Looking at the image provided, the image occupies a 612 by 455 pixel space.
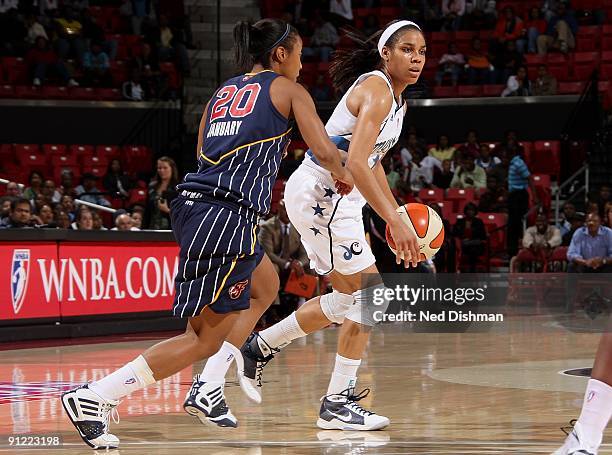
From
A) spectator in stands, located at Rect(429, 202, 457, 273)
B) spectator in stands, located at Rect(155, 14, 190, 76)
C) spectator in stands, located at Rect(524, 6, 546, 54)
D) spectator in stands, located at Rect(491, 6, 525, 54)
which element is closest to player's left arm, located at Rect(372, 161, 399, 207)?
spectator in stands, located at Rect(429, 202, 457, 273)

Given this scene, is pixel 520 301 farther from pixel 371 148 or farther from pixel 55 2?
pixel 55 2

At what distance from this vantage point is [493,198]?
1858cm

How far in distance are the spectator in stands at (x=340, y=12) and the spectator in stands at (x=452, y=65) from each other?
8.69 feet

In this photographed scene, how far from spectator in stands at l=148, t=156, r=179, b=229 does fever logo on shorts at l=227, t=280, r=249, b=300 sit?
22.7ft

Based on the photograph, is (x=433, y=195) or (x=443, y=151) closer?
(x=433, y=195)

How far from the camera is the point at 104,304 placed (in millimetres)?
12508

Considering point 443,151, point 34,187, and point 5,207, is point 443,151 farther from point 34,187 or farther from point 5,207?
point 5,207

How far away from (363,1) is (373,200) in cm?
1934

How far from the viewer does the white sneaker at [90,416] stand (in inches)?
207

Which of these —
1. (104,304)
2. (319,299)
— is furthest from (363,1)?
(319,299)

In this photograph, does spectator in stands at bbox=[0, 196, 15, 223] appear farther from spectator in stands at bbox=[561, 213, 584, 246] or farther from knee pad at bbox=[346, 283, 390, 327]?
spectator in stands at bbox=[561, 213, 584, 246]

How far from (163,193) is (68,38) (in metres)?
10.4

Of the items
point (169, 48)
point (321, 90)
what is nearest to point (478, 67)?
point (321, 90)

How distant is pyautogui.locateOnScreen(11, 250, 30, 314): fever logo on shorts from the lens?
449 inches
